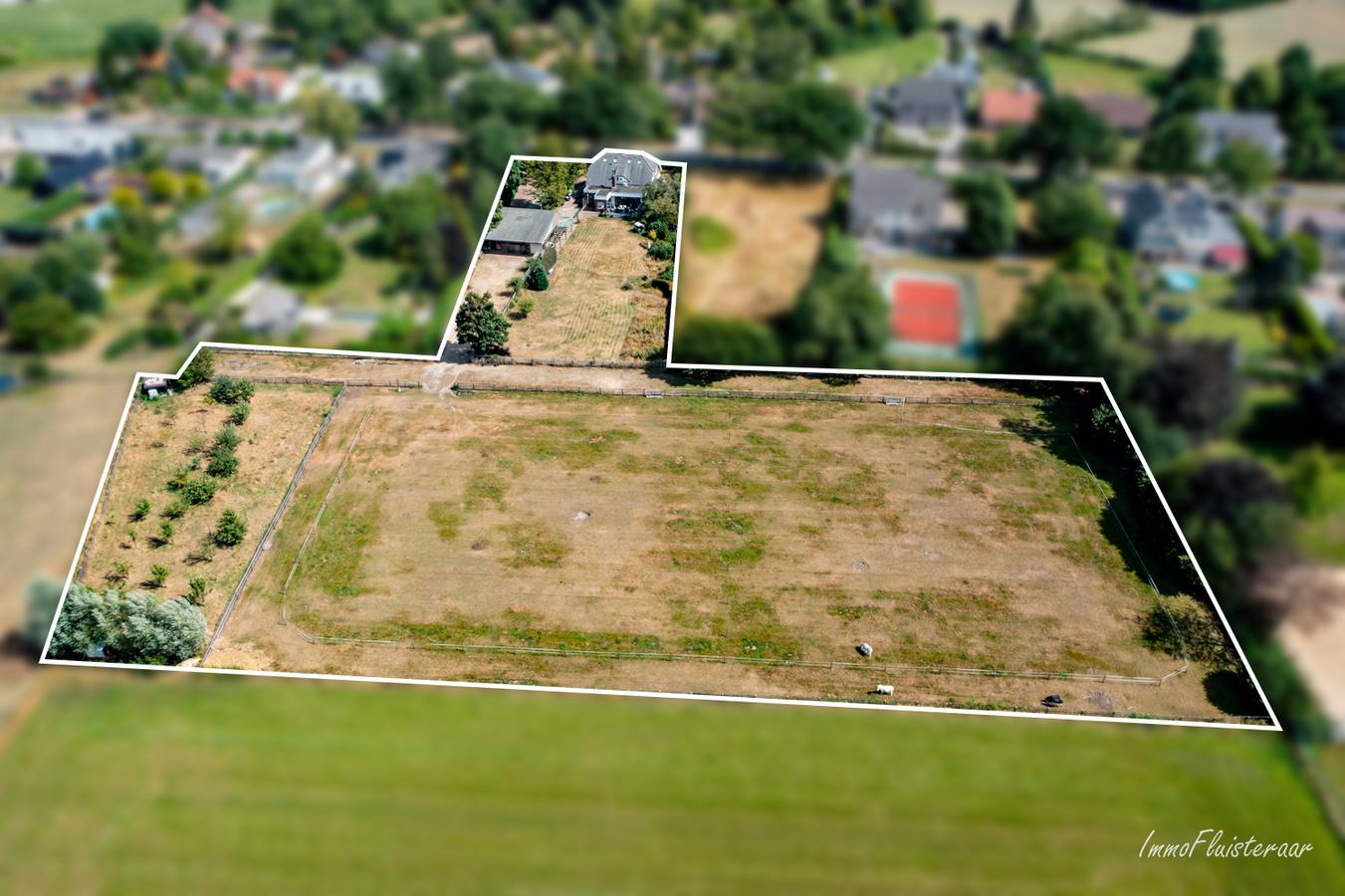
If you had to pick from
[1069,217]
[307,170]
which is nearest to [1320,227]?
[1069,217]

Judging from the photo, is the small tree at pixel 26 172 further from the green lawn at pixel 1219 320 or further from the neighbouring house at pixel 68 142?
the green lawn at pixel 1219 320

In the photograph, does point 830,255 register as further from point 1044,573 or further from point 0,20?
point 0,20

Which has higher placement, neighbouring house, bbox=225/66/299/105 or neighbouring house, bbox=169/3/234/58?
neighbouring house, bbox=169/3/234/58

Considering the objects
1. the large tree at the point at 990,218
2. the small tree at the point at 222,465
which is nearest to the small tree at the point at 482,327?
the small tree at the point at 222,465

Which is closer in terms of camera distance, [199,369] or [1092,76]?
[199,369]

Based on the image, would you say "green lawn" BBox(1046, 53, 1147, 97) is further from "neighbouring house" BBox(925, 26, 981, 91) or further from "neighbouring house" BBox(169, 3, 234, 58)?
"neighbouring house" BBox(169, 3, 234, 58)

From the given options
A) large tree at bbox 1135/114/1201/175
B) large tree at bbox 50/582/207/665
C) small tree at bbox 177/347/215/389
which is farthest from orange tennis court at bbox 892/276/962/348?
large tree at bbox 50/582/207/665

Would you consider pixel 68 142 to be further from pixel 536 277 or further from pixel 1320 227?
pixel 1320 227
